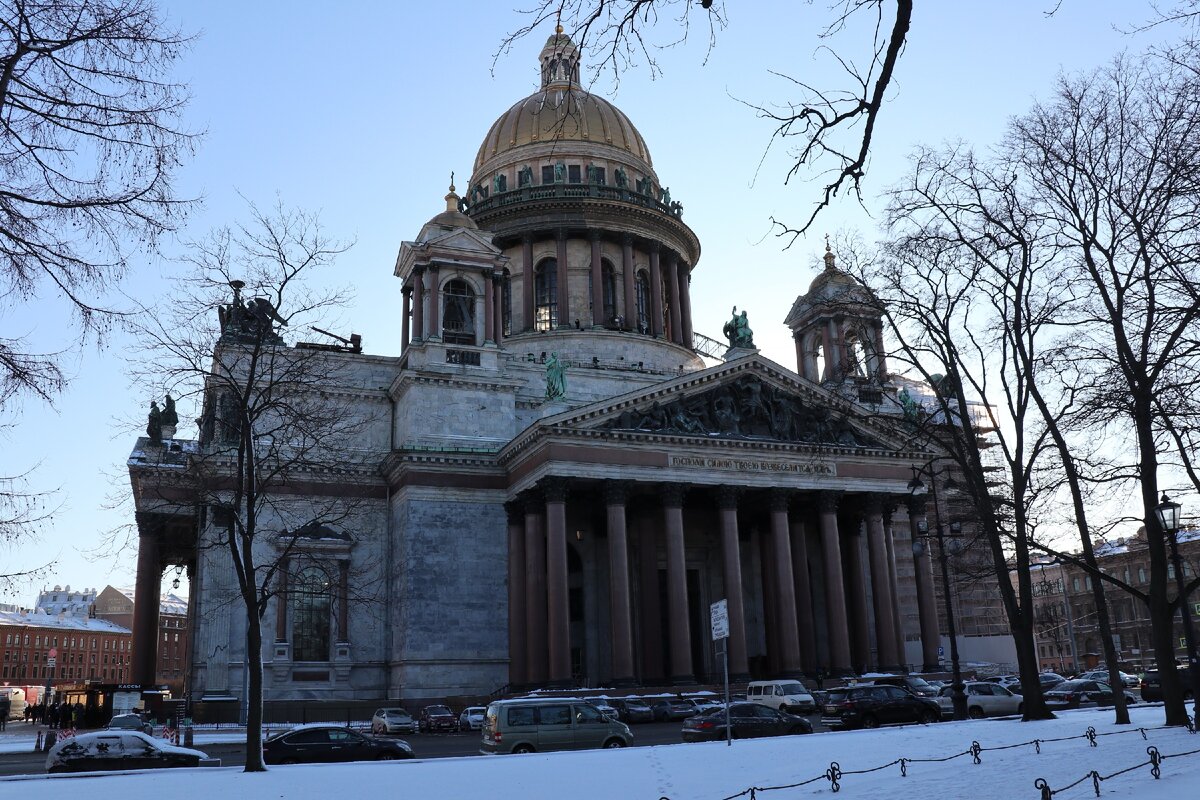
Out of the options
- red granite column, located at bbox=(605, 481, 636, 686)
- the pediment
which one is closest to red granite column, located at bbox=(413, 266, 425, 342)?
the pediment

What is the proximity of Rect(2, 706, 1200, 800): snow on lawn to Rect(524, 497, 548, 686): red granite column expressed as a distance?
19599 millimetres

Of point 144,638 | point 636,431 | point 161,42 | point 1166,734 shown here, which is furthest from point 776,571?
point 161,42

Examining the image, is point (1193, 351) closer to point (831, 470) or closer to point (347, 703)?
point (831, 470)

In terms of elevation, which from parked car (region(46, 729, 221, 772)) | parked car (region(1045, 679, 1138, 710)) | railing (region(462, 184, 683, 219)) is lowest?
parked car (region(1045, 679, 1138, 710))

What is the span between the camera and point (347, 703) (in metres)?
43.2

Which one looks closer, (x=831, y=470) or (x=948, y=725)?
(x=948, y=725)

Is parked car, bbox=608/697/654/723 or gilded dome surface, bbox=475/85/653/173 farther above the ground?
gilded dome surface, bbox=475/85/653/173

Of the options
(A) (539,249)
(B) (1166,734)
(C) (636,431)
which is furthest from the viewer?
(A) (539,249)

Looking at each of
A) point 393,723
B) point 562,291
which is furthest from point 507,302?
point 393,723

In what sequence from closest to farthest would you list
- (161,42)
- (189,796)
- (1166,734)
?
1. (161,42)
2. (189,796)
3. (1166,734)

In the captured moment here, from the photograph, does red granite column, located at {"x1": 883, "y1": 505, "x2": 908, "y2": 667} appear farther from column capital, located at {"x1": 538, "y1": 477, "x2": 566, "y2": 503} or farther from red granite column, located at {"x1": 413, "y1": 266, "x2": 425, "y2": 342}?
red granite column, located at {"x1": 413, "y1": 266, "x2": 425, "y2": 342}

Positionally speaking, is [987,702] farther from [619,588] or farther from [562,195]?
[562,195]

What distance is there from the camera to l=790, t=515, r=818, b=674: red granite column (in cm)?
4684

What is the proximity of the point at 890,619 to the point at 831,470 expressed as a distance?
7161mm
